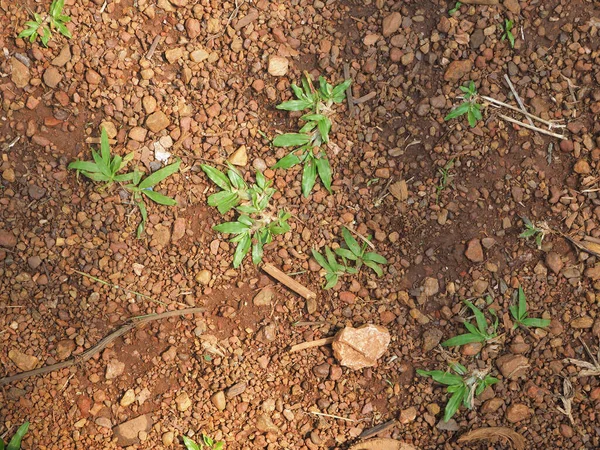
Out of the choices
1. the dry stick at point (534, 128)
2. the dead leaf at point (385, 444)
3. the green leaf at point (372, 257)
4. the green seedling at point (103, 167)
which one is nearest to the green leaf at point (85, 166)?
the green seedling at point (103, 167)

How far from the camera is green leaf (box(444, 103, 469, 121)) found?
3.01 metres

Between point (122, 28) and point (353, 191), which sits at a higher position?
point (122, 28)

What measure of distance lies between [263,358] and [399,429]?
0.68 metres

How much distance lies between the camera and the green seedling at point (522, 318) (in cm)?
299

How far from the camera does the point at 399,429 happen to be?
3000 millimetres

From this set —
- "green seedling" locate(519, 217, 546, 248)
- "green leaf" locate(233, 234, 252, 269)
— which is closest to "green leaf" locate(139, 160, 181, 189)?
"green leaf" locate(233, 234, 252, 269)

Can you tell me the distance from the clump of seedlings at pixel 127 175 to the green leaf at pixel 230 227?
0.22 m

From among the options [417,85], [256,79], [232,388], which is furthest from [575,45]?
[232,388]

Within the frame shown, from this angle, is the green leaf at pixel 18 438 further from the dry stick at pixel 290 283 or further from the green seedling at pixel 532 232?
the green seedling at pixel 532 232

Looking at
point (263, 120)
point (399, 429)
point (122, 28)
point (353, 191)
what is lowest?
point (399, 429)

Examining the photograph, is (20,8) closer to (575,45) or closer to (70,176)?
(70,176)

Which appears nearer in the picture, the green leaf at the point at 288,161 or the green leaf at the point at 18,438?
the green leaf at the point at 18,438

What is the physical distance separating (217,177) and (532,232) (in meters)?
1.42

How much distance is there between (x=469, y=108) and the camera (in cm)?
302
